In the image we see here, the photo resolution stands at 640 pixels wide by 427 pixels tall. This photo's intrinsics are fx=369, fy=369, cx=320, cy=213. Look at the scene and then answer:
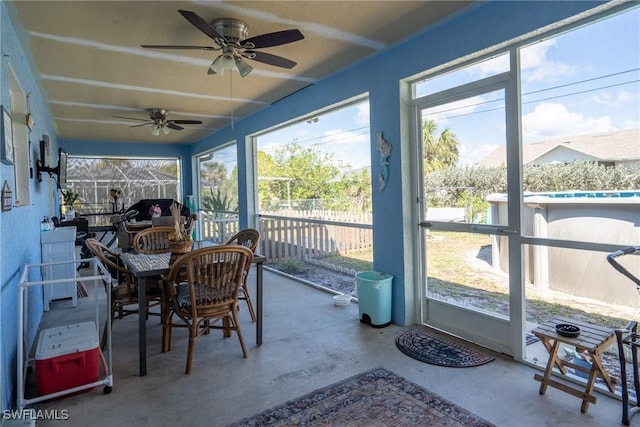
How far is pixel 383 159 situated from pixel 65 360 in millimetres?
2864

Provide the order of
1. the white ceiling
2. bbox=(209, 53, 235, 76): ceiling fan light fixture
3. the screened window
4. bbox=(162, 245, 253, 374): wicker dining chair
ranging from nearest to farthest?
bbox=(162, 245, 253, 374): wicker dining chair → the white ceiling → bbox=(209, 53, 235, 76): ceiling fan light fixture → the screened window

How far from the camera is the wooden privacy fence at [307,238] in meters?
4.69

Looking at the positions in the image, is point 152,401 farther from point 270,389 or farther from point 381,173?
point 381,173

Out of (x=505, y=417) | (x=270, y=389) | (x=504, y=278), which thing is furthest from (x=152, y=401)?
(x=504, y=278)

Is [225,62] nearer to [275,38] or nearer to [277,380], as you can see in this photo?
[275,38]

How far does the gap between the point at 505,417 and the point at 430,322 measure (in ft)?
4.47

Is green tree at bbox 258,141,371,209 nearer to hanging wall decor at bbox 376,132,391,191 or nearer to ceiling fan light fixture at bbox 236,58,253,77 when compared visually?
hanging wall decor at bbox 376,132,391,191

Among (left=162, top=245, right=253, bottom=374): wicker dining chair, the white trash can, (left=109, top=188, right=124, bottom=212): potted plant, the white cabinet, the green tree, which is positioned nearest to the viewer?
(left=162, top=245, right=253, bottom=374): wicker dining chair

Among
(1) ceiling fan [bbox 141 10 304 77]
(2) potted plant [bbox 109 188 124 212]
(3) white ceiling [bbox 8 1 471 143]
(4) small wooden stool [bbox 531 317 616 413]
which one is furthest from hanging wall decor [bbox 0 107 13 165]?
(2) potted plant [bbox 109 188 124 212]

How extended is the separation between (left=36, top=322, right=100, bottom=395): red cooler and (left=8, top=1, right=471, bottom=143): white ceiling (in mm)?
2220

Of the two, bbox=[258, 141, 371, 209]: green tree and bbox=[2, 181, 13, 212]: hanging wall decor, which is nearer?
bbox=[2, 181, 13, 212]: hanging wall decor

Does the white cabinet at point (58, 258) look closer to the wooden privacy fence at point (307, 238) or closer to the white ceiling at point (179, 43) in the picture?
the white ceiling at point (179, 43)

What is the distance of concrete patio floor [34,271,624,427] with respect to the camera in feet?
6.75

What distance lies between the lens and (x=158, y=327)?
3.47m
